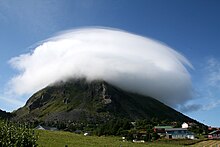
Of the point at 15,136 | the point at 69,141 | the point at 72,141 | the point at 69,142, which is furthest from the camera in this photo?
the point at 72,141

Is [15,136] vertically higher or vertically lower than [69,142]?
lower

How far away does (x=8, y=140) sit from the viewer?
64.2 ft

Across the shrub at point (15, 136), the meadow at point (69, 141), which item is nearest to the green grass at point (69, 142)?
the meadow at point (69, 141)

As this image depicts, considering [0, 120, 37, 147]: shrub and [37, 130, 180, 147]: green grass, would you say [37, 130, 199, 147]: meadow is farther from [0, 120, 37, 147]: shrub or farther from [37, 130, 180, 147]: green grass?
[0, 120, 37, 147]: shrub

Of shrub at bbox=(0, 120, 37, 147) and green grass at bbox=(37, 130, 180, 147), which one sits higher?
green grass at bbox=(37, 130, 180, 147)

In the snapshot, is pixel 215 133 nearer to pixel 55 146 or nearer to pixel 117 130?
pixel 117 130

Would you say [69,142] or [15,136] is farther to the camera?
[69,142]

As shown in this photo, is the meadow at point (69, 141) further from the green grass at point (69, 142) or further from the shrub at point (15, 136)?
the shrub at point (15, 136)

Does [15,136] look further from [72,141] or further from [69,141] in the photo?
[72,141]

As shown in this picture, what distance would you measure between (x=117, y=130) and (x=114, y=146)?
406ft

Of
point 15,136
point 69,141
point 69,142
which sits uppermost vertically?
point 69,141

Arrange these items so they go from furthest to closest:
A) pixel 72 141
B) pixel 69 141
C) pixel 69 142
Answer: pixel 72 141 → pixel 69 141 → pixel 69 142

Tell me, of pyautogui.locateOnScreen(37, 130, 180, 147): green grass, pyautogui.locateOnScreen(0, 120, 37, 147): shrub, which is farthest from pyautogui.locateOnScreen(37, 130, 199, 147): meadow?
pyautogui.locateOnScreen(0, 120, 37, 147): shrub

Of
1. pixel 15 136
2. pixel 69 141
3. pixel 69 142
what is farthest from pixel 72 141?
pixel 15 136
